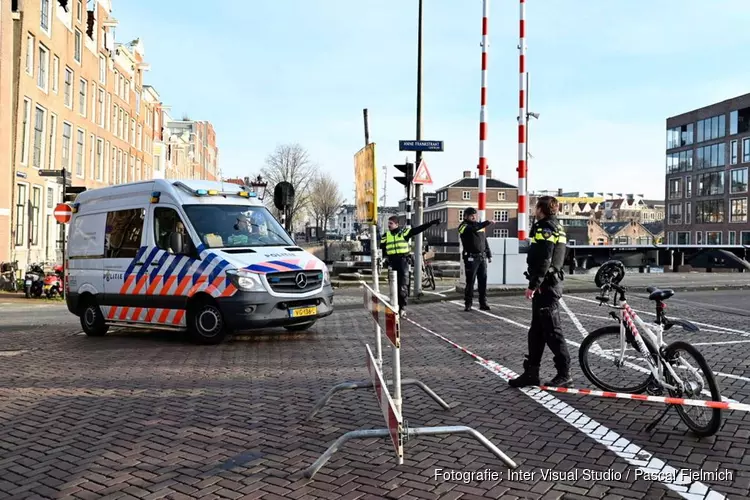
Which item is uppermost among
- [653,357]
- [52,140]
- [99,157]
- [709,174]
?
[709,174]

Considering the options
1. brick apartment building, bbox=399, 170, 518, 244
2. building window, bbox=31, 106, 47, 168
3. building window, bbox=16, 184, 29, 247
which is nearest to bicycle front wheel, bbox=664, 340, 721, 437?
building window, bbox=16, 184, 29, 247

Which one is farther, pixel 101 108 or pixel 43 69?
pixel 101 108

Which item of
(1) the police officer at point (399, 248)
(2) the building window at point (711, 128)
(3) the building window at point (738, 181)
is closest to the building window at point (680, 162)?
(2) the building window at point (711, 128)

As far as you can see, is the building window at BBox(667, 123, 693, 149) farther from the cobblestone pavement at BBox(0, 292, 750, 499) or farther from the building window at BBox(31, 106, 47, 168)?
the cobblestone pavement at BBox(0, 292, 750, 499)

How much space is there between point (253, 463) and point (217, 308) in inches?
192

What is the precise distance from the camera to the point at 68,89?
30453mm

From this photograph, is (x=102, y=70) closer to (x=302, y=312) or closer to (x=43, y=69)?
(x=43, y=69)

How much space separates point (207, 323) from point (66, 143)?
2511 centimetres

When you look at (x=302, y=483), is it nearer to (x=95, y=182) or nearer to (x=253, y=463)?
(x=253, y=463)

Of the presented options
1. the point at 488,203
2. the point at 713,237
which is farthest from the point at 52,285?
the point at 488,203

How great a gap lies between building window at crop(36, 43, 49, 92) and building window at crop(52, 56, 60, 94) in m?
0.76

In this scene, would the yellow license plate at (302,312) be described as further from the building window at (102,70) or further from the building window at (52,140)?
the building window at (102,70)

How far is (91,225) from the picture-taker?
10531 millimetres

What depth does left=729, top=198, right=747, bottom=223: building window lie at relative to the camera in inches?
2525
